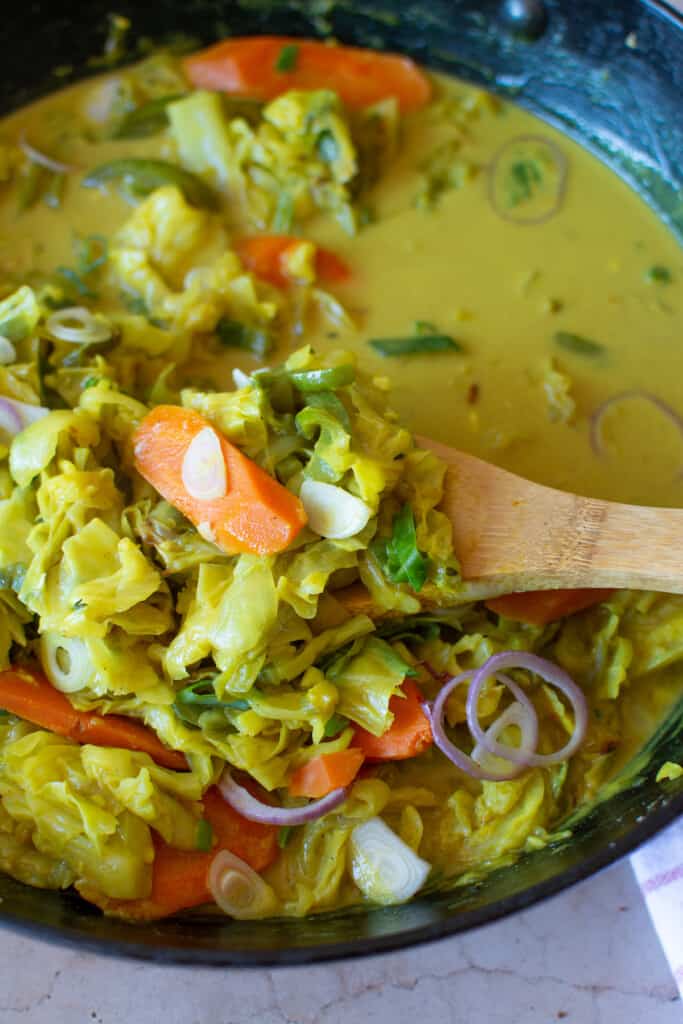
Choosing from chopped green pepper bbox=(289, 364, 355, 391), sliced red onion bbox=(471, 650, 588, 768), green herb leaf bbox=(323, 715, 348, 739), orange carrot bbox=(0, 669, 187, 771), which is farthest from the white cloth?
chopped green pepper bbox=(289, 364, 355, 391)

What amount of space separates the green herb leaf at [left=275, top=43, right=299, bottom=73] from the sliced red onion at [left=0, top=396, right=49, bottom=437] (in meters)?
1.49

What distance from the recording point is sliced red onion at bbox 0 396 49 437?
2.33m

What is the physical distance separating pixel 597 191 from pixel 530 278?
424mm

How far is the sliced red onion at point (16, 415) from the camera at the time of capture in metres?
2.33

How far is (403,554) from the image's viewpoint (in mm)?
2070

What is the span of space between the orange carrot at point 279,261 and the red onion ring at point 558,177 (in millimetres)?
504

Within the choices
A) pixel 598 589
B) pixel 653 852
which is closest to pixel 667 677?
pixel 598 589

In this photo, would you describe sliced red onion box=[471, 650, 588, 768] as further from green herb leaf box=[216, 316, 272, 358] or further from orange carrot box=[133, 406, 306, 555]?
green herb leaf box=[216, 316, 272, 358]

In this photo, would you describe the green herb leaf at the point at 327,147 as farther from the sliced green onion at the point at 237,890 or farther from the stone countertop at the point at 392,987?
the stone countertop at the point at 392,987

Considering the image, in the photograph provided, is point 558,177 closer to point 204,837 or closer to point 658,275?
point 658,275

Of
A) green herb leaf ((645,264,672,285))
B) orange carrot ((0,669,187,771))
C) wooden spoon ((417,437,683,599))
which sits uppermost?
green herb leaf ((645,264,672,285))

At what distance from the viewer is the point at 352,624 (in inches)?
85.0

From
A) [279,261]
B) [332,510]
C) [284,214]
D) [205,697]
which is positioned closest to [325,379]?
[332,510]

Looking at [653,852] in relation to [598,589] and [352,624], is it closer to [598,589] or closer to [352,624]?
[598,589]
